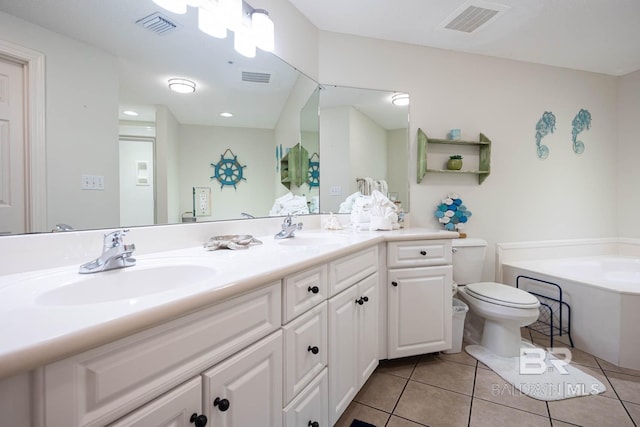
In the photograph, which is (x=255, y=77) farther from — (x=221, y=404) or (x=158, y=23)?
(x=221, y=404)

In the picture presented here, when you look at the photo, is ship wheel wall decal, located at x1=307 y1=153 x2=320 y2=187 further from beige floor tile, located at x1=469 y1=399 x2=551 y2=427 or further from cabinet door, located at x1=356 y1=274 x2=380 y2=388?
beige floor tile, located at x1=469 y1=399 x2=551 y2=427

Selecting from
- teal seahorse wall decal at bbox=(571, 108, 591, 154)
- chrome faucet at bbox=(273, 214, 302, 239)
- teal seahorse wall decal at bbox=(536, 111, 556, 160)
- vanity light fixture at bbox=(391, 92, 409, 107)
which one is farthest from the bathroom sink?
teal seahorse wall decal at bbox=(571, 108, 591, 154)

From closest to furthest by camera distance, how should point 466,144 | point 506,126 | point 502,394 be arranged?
point 502,394 → point 466,144 → point 506,126

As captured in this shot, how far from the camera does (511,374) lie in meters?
1.70

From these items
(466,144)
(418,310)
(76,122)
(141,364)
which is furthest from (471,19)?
(141,364)

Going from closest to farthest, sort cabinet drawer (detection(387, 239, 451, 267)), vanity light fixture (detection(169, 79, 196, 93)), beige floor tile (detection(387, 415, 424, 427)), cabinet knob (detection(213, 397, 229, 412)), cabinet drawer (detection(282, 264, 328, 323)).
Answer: cabinet knob (detection(213, 397, 229, 412)) < cabinet drawer (detection(282, 264, 328, 323)) < vanity light fixture (detection(169, 79, 196, 93)) < beige floor tile (detection(387, 415, 424, 427)) < cabinet drawer (detection(387, 239, 451, 267))

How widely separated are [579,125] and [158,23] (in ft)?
11.7

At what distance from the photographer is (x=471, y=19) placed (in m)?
1.99

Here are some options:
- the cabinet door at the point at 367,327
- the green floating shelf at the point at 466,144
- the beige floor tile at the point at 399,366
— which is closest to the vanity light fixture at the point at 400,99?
the green floating shelf at the point at 466,144

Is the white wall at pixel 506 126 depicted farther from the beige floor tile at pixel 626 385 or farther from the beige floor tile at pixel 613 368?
the beige floor tile at pixel 626 385

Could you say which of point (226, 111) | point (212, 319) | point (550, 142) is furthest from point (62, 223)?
point (550, 142)

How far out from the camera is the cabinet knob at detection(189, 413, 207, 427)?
62 centimetres

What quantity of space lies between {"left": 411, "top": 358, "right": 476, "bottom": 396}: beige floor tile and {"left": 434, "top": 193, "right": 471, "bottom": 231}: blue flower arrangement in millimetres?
1032

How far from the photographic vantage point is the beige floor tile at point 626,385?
4.90ft
